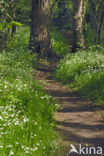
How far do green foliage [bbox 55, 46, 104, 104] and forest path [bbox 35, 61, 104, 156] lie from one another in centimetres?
42

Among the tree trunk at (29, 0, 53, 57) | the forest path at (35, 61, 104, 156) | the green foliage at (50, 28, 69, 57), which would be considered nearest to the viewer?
the forest path at (35, 61, 104, 156)

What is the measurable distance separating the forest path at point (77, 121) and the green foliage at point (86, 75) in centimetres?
42

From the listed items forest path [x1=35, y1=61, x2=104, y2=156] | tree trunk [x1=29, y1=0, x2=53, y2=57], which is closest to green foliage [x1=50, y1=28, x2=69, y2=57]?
tree trunk [x1=29, y1=0, x2=53, y2=57]

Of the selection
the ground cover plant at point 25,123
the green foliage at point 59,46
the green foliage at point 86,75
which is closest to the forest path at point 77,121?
the ground cover plant at point 25,123

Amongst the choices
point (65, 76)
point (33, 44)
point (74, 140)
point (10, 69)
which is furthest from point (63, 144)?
point (33, 44)

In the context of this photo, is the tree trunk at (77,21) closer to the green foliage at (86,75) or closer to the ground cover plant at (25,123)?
the green foliage at (86,75)

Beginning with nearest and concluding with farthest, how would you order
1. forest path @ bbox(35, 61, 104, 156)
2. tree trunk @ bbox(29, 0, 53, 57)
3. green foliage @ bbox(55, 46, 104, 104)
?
1. forest path @ bbox(35, 61, 104, 156)
2. green foliage @ bbox(55, 46, 104, 104)
3. tree trunk @ bbox(29, 0, 53, 57)

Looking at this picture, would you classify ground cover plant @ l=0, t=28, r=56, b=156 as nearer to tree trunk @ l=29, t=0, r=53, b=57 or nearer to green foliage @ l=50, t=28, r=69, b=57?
tree trunk @ l=29, t=0, r=53, b=57

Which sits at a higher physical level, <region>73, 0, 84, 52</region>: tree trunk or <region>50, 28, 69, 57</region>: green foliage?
<region>73, 0, 84, 52</region>: tree trunk

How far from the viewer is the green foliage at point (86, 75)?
341 inches

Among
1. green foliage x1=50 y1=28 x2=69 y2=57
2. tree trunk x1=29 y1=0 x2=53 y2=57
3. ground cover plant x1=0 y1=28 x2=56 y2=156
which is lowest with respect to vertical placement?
green foliage x1=50 y1=28 x2=69 y2=57

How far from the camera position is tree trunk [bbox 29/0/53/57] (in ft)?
45.8

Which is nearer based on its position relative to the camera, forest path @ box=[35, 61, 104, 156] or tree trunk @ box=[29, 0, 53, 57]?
forest path @ box=[35, 61, 104, 156]

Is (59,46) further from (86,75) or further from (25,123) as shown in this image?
(25,123)
